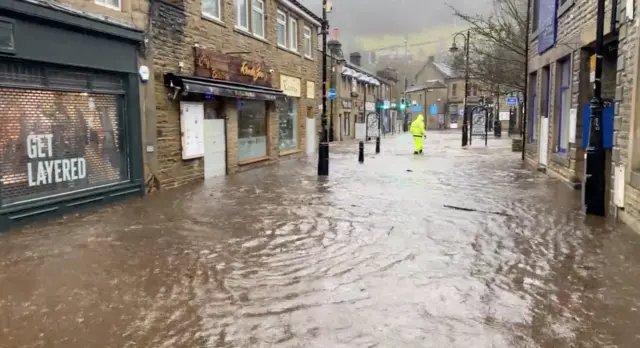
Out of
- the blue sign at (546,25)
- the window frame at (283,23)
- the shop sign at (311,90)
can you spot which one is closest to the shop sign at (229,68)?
the window frame at (283,23)

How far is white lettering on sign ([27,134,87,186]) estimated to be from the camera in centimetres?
844

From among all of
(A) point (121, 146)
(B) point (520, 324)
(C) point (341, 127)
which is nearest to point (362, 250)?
(B) point (520, 324)

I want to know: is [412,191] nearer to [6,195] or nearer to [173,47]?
[173,47]

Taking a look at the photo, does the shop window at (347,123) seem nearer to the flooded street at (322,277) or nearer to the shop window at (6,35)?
the flooded street at (322,277)

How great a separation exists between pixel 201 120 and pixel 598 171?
9520 millimetres

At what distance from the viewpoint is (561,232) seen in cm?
760

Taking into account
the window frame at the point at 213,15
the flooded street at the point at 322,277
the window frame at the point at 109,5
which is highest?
the window frame at the point at 213,15

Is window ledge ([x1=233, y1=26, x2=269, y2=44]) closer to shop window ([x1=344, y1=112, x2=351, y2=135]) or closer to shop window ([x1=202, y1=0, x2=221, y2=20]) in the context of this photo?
shop window ([x1=202, y1=0, x2=221, y2=20])

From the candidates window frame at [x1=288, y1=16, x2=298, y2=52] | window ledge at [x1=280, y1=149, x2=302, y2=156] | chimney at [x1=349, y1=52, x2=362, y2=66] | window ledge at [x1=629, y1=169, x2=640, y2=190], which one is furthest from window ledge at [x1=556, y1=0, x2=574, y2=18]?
chimney at [x1=349, y1=52, x2=362, y2=66]

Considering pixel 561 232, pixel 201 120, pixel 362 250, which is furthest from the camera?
pixel 201 120

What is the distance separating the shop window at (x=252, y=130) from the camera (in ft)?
55.2

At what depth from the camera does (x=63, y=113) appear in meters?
9.11

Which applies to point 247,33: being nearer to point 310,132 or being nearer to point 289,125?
point 289,125

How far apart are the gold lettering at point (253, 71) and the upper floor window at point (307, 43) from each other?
612cm
